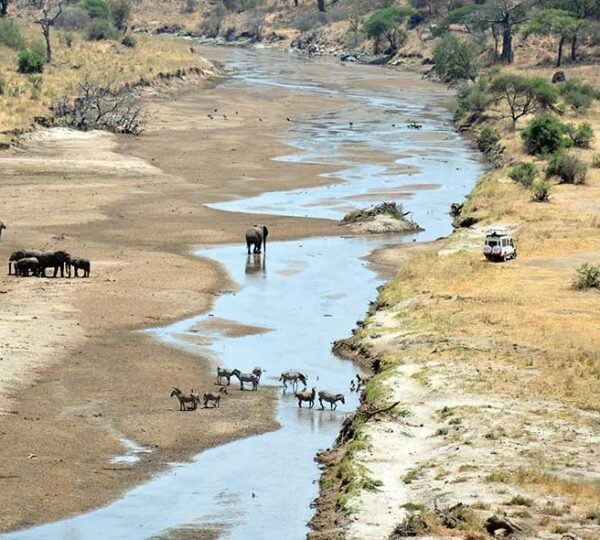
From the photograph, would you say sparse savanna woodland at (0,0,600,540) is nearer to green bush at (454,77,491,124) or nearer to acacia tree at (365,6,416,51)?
green bush at (454,77,491,124)

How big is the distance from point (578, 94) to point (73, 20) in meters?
61.1

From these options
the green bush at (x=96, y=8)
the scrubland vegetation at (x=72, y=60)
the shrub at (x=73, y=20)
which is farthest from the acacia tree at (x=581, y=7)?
the shrub at (x=73, y=20)

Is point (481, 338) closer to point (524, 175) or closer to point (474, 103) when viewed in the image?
point (524, 175)

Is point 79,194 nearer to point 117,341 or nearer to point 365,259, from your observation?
point 365,259

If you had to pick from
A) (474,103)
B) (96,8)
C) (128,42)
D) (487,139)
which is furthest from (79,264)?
(96,8)

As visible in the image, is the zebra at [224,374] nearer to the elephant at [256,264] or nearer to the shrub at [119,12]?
the elephant at [256,264]

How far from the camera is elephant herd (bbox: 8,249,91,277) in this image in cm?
4628

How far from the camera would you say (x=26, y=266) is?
152 feet

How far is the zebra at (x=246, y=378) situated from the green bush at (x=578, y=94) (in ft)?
218

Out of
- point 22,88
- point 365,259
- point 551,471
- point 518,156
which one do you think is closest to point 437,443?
point 551,471

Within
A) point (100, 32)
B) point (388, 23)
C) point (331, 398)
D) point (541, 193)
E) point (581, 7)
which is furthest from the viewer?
point (388, 23)

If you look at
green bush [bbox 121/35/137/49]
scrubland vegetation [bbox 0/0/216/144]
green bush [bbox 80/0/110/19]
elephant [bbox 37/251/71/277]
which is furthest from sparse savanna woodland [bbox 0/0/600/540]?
green bush [bbox 80/0/110/19]

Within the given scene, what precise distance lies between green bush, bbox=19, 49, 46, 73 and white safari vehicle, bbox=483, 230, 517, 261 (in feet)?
207

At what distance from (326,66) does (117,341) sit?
116m
